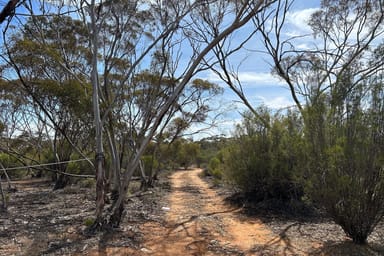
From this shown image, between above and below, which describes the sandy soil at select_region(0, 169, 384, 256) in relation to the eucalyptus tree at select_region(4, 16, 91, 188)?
below

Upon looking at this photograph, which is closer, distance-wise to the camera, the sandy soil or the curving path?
the sandy soil

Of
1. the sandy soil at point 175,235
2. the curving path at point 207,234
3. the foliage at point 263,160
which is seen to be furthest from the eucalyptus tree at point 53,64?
the foliage at point 263,160

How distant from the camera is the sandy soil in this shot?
18.1 feet

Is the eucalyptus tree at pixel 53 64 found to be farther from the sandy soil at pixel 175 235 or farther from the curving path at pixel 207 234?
the curving path at pixel 207 234

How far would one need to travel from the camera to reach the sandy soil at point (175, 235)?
551cm

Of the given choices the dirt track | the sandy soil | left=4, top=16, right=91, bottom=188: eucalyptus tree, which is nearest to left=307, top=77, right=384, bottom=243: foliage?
the sandy soil

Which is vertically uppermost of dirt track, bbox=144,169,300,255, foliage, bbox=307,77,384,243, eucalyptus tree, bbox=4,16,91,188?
eucalyptus tree, bbox=4,16,91,188

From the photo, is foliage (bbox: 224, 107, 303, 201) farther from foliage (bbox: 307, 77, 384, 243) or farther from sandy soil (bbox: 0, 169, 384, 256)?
foliage (bbox: 307, 77, 384, 243)

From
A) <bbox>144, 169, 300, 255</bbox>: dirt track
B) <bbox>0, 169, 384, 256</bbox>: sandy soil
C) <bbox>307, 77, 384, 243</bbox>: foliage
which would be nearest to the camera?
<bbox>307, 77, 384, 243</bbox>: foliage

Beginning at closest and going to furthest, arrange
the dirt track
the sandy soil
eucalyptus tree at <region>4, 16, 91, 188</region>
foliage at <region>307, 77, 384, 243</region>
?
1. foliage at <region>307, 77, 384, 243</region>
2. the sandy soil
3. the dirt track
4. eucalyptus tree at <region>4, 16, 91, 188</region>

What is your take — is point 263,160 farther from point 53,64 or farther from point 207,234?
point 53,64

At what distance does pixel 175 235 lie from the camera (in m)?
6.64

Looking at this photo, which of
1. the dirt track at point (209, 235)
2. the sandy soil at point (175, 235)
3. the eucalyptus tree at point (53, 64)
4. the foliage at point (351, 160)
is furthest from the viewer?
the eucalyptus tree at point (53, 64)

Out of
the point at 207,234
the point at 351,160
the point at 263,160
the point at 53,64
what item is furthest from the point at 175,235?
the point at 53,64
